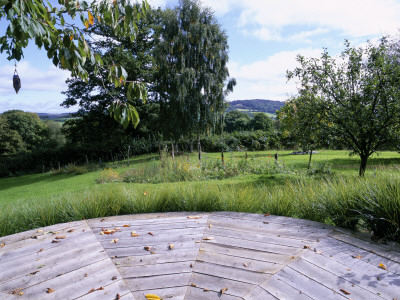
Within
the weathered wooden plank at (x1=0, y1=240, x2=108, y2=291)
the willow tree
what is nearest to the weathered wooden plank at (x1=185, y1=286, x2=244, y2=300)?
the weathered wooden plank at (x1=0, y1=240, x2=108, y2=291)

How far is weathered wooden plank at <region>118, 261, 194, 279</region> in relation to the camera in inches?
67.8

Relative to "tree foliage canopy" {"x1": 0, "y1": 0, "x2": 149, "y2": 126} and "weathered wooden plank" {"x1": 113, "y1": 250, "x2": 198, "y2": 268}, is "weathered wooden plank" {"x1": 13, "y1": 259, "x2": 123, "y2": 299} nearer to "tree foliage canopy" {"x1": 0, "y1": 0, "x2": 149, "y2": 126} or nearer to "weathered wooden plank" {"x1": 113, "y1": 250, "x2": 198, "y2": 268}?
"weathered wooden plank" {"x1": 113, "y1": 250, "x2": 198, "y2": 268}

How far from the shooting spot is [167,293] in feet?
4.97

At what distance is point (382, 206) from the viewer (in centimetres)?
246

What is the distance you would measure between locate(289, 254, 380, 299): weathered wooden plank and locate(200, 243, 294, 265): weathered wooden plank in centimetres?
8

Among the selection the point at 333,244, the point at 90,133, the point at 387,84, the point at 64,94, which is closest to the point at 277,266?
the point at 333,244

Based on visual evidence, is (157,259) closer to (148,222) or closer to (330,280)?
(148,222)

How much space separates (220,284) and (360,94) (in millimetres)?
6238

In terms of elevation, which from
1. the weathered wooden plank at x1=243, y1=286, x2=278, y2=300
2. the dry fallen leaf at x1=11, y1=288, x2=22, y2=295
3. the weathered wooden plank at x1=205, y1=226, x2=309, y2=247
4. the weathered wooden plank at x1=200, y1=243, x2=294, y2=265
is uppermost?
the dry fallen leaf at x1=11, y1=288, x2=22, y2=295

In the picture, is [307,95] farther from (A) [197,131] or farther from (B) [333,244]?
(A) [197,131]

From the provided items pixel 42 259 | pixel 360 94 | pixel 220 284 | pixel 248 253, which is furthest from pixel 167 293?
pixel 360 94

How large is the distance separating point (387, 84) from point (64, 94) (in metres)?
21.3

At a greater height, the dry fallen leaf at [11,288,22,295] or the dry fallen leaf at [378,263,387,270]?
the dry fallen leaf at [11,288,22,295]

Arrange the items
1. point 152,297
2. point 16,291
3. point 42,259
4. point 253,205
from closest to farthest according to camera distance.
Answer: point 152,297, point 16,291, point 42,259, point 253,205
